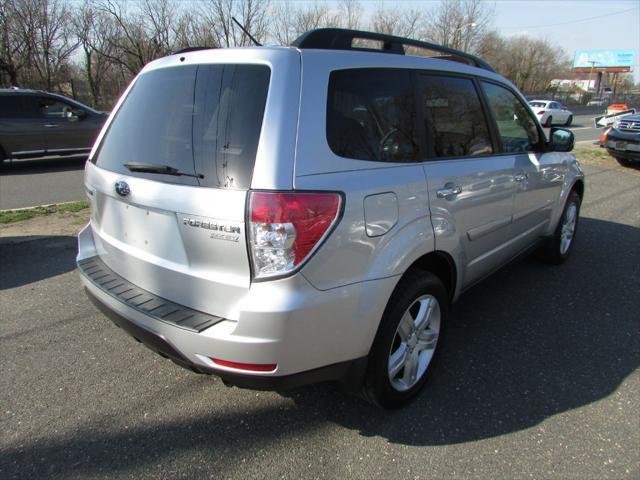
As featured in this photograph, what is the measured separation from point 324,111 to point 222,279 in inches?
33.5

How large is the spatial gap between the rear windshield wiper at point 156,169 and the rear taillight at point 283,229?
39 centimetres

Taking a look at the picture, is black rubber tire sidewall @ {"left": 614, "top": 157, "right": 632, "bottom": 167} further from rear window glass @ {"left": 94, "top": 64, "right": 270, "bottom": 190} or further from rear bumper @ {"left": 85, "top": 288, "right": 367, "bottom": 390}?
rear window glass @ {"left": 94, "top": 64, "right": 270, "bottom": 190}

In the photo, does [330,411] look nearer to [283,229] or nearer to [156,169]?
[283,229]

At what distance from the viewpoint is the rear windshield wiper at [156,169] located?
81.6 inches

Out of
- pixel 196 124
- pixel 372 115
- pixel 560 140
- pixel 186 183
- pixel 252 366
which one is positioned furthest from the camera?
pixel 560 140

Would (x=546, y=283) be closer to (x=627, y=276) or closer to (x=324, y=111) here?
(x=627, y=276)

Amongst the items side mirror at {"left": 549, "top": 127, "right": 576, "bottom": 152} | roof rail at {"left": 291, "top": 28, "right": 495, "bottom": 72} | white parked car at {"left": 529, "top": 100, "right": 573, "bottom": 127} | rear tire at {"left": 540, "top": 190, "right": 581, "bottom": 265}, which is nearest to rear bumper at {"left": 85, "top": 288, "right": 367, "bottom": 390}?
roof rail at {"left": 291, "top": 28, "right": 495, "bottom": 72}

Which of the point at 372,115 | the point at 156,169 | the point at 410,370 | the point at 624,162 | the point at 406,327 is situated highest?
the point at 372,115

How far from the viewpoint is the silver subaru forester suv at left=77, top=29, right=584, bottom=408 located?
1.87m

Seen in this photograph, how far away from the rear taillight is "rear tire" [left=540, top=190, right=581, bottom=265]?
336 centimetres

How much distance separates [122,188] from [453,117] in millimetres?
1984

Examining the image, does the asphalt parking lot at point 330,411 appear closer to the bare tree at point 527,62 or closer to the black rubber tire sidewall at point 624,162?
the black rubber tire sidewall at point 624,162

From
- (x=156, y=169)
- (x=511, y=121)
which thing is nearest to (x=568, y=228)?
(x=511, y=121)

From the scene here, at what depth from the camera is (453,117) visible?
2.89 metres
